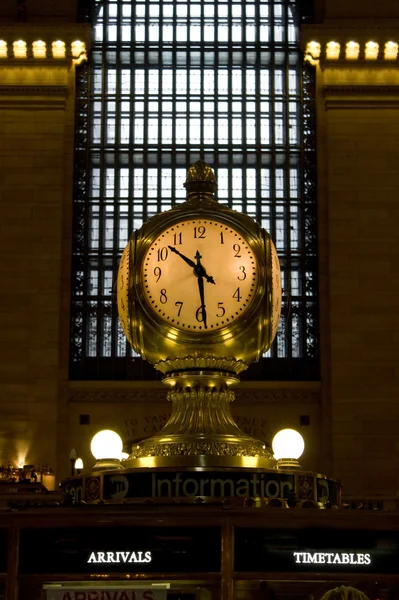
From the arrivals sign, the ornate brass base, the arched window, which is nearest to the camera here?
the arrivals sign

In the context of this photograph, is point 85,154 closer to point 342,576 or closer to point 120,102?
point 120,102

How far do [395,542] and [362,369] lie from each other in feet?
107

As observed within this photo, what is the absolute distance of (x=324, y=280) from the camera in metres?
36.2

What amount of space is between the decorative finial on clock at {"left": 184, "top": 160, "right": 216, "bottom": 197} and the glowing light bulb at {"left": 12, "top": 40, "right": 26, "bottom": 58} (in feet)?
111

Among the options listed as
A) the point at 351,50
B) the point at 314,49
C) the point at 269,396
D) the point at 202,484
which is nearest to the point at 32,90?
the point at 314,49

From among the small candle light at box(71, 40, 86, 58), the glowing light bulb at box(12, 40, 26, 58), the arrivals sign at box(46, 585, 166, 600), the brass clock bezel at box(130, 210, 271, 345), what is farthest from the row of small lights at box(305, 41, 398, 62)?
the arrivals sign at box(46, 585, 166, 600)

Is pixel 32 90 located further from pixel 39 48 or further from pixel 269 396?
pixel 269 396

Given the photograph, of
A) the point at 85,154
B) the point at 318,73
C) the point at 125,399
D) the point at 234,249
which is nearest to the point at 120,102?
the point at 85,154

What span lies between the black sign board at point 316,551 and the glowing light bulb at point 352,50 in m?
35.1

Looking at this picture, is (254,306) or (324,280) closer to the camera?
(254,306)

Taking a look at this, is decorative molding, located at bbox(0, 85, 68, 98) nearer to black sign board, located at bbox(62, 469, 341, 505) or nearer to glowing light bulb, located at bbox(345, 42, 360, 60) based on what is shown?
glowing light bulb, located at bbox(345, 42, 360, 60)

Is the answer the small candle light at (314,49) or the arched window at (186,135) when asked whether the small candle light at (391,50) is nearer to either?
the small candle light at (314,49)

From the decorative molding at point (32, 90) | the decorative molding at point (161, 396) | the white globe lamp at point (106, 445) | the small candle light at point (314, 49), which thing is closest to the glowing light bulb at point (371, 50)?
the small candle light at point (314, 49)

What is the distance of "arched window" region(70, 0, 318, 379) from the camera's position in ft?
120
